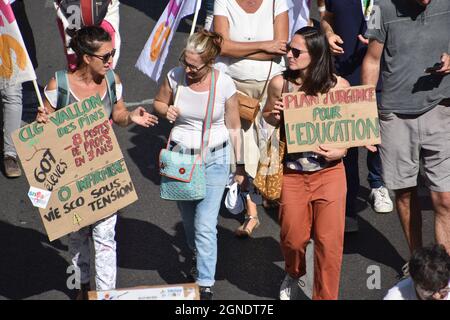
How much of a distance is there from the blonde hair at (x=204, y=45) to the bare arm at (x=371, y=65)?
3.28ft

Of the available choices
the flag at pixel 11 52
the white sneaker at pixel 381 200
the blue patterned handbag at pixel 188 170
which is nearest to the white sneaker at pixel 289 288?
the blue patterned handbag at pixel 188 170

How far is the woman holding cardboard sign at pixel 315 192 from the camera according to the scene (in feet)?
20.9

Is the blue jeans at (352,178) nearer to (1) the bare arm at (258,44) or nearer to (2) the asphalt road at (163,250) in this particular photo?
(2) the asphalt road at (163,250)

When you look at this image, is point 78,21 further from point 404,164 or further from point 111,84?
point 404,164

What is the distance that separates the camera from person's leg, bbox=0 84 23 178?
836 cm

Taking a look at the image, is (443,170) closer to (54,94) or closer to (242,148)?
(242,148)

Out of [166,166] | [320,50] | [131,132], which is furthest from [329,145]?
[131,132]

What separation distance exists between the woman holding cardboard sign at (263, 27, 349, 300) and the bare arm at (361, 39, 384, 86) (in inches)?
13.9

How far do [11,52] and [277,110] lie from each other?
1745 millimetres

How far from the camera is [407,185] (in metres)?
7.00

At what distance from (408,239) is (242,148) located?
4.36 ft

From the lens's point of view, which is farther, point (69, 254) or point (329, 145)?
point (69, 254)

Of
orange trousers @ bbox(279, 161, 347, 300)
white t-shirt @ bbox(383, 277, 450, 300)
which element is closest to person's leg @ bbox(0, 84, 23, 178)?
orange trousers @ bbox(279, 161, 347, 300)

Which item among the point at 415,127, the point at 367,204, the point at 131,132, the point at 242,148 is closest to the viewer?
the point at 415,127
